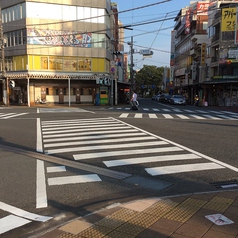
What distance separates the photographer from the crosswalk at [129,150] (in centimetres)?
722

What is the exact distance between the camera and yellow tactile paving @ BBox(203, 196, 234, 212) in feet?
14.3

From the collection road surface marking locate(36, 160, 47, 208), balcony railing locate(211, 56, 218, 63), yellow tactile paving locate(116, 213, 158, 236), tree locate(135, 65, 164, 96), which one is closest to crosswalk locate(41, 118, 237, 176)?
road surface marking locate(36, 160, 47, 208)

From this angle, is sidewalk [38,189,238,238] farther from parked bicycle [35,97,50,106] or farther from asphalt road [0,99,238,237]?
parked bicycle [35,97,50,106]

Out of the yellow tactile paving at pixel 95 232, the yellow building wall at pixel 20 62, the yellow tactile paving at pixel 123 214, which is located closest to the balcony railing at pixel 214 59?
the yellow building wall at pixel 20 62

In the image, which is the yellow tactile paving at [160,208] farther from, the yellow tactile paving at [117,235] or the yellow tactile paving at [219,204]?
the yellow tactile paving at [117,235]

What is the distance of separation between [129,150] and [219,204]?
4.62 metres

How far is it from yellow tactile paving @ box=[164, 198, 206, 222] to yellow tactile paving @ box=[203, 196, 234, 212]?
12 centimetres

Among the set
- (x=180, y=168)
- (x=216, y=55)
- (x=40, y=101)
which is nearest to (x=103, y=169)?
(x=180, y=168)

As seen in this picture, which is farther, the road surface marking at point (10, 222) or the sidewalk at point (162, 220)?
the road surface marking at point (10, 222)

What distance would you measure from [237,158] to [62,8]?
33941 mm

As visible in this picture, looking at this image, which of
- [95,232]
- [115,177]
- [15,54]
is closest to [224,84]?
[15,54]

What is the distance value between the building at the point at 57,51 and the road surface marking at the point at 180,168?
2908cm

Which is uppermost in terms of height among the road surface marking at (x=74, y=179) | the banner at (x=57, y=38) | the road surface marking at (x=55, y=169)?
the banner at (x=57, y=38)

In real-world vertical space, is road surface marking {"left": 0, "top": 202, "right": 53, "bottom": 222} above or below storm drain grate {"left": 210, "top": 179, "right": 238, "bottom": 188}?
below
